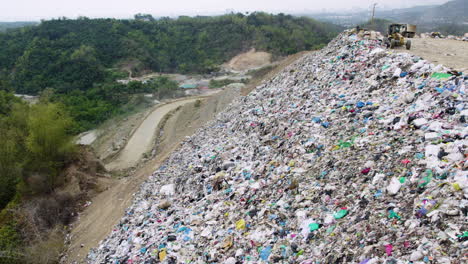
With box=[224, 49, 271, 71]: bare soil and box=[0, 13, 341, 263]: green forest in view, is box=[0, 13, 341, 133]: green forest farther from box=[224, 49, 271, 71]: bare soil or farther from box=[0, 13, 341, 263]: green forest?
box=[224, 49, 271, 71]: bare soil

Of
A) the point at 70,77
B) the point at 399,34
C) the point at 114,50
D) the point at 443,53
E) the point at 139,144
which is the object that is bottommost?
the point at 139,144

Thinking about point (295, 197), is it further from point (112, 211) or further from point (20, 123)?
point (20, 123)

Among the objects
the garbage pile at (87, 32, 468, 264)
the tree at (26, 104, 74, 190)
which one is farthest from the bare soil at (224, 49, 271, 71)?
the garbage pile at (87, 32, 468, 264)

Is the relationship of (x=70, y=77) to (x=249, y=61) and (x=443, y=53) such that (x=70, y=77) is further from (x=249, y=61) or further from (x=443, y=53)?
(x=443, y=53)

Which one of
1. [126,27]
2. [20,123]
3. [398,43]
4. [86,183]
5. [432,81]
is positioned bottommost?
Answer: [86,183]

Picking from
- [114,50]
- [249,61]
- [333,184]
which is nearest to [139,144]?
[333,184]

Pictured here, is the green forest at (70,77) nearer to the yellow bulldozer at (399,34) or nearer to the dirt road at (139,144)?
the dirt road at (139,144)

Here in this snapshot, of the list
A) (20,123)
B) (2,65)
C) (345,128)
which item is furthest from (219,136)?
(2,65)
